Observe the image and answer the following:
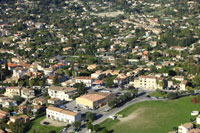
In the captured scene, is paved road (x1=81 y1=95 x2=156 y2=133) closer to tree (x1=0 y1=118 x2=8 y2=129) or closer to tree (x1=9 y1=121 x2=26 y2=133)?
tree (x1=9 y1=121 x2=26 y2=133)

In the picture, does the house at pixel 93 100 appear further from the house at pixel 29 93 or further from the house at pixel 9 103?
the house at pixel 9 103

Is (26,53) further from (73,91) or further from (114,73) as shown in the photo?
(73,91)

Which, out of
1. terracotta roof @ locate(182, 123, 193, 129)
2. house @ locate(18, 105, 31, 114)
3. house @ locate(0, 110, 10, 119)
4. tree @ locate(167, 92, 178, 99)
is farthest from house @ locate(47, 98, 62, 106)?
terracotta roof @ locate(182, 123, 193, 129)

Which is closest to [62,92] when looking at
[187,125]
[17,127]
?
[17,127]

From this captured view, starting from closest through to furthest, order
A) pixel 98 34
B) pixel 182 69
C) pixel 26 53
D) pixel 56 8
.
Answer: pixel 182 69 < pixel 26 53 < pixel 98 34 < pixel 56 8

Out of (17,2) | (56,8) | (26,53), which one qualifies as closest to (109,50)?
(26,53)

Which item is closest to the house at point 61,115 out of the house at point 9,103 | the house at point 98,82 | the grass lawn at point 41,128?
the grass lawn at point 41,128

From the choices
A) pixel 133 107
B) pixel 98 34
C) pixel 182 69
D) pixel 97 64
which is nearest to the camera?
pixel 133 107
